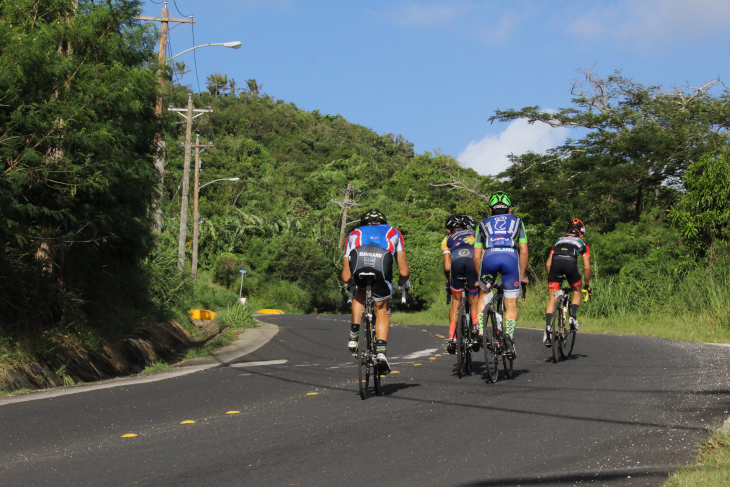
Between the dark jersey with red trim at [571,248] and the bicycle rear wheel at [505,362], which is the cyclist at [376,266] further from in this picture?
the dark jersey with red trim at [571,248]

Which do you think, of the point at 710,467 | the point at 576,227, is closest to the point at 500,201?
the point at 576,227

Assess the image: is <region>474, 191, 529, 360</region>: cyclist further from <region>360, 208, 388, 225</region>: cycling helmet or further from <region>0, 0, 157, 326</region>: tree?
<region>0, 0, 157, 326</region>: tree

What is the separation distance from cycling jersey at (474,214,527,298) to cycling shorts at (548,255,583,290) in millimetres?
2648

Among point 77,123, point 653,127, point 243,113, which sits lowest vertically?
point 77,123

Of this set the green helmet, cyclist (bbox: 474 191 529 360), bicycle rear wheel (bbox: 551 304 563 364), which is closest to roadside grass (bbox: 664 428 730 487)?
cyclist (bbox: 474 191 529 360)

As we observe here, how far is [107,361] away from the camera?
12492 mm

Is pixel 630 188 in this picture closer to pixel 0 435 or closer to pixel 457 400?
pixel 457 400

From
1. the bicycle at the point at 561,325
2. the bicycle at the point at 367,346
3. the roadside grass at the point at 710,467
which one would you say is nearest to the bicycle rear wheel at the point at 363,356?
the bicycle at the point at 367,346

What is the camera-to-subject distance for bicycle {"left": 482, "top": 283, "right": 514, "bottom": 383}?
27.8ft

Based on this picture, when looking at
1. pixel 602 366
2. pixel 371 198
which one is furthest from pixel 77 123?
pixel 371 198

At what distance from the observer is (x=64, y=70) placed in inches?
421

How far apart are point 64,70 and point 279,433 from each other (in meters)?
7.19

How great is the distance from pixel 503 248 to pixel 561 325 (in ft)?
8.76

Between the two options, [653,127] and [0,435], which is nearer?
[0,435]
